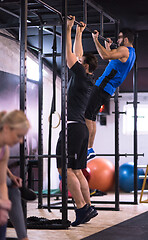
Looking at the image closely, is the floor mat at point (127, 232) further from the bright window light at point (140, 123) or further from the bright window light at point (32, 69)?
the bright window light at point (140, 123)

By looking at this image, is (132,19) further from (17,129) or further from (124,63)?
(17,129)

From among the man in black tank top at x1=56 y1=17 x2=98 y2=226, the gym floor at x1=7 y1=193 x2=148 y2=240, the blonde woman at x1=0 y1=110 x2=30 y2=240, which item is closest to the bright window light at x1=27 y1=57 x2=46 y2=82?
the gym floor at x1=7 y1=193 x2=148 y2=240

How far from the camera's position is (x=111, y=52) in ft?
17.3

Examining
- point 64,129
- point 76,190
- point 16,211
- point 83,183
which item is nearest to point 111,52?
point 64,129

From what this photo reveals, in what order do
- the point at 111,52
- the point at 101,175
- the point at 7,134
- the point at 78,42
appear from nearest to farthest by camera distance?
1. the point at 7,134
2. the point at 78,42
3. the point at 111,52
4. the point at 101,175

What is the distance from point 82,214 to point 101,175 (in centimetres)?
409

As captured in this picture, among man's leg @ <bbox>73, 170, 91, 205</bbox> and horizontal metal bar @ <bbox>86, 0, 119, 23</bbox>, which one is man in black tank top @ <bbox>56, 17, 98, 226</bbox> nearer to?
man's leg @ <bbox>73, 170, 91, 205</bbox>

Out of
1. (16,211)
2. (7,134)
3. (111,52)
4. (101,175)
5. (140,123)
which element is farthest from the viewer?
(140,123)

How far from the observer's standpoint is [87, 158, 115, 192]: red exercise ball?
8547mm

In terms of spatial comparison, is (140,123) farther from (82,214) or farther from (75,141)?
(82,214)

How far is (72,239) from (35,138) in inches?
167

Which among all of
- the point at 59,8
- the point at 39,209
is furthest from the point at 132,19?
the point at 39,209

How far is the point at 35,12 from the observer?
→ 559cm

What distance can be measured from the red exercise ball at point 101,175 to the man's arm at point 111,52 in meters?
3.47
